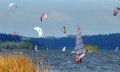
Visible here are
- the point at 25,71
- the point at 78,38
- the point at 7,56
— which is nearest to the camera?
the point at 25,71

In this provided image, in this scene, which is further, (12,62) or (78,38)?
(78,38)

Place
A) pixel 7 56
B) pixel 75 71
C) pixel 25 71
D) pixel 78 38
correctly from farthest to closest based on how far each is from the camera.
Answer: pixel 78 38 < pixel 75 71 < pixel 7 56 < pixel 25 71

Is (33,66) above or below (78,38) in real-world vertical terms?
below

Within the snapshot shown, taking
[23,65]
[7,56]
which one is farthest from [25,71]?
[7,56]

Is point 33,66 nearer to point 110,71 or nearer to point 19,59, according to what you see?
point 19,59

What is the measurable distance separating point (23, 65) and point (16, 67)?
38 centimetres

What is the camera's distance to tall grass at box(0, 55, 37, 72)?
2303 cm

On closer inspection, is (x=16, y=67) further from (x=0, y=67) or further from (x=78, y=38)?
(x=78, y=38)

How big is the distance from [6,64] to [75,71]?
39.8 m

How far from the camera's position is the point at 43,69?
75.9 ft

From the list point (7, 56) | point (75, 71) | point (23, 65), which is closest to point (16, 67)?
point (23, 65)

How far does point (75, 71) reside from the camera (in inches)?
2484

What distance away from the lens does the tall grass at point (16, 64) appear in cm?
2303

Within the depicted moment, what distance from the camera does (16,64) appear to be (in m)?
23.3
